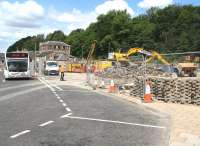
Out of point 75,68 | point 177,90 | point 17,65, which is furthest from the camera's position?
point 75,68

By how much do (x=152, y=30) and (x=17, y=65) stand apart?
10636 centimetres

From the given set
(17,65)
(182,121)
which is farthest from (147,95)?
(17,65)

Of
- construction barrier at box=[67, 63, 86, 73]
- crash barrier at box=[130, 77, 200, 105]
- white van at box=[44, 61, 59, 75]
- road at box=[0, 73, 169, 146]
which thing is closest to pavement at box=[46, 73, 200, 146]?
road at box=[0, 73, 169, 146]

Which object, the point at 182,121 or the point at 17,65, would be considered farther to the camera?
the point at 17,65

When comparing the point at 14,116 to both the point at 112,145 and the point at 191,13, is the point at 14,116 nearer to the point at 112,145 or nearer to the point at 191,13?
the point at 112,145

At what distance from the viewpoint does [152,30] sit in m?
150

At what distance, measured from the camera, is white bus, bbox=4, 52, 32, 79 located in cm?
4734

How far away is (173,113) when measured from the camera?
16.4 meters

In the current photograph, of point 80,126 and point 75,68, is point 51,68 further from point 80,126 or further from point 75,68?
point 80,126

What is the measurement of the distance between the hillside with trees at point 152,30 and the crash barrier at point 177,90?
103m

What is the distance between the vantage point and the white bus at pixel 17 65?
4734 centimetres

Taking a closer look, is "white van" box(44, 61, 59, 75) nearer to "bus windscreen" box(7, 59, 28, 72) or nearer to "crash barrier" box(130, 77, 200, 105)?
"bus windscreen" box(7, 59, 28, 72)

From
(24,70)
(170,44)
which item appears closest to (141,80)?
(24,70)

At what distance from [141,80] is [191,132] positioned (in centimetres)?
1233
